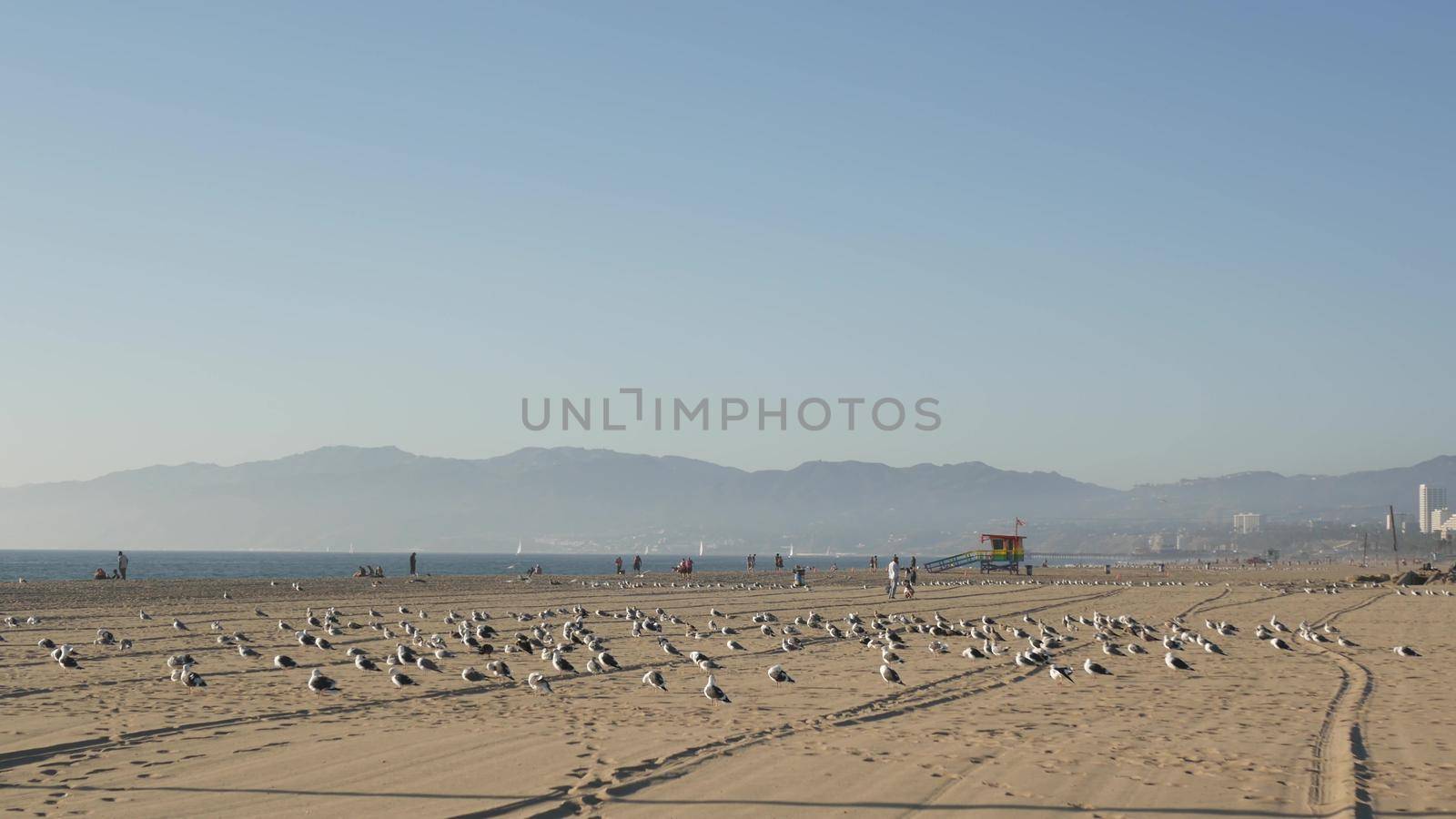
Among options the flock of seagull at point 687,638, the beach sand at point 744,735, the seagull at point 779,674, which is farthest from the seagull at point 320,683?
the seagull at point 779,674

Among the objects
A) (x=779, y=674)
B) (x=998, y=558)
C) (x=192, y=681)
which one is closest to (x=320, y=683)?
(x=192, y=681)

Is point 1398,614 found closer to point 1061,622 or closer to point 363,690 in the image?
point 1061,622

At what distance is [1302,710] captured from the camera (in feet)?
48.4

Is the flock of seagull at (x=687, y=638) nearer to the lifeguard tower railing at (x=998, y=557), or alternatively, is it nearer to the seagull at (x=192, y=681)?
the seagull at (x=192, y=681)

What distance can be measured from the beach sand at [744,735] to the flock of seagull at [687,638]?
0.32 m

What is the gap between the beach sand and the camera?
948 cm

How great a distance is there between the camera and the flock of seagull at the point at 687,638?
1828 cm

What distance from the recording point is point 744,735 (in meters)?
12.7

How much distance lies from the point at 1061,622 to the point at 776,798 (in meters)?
24.3

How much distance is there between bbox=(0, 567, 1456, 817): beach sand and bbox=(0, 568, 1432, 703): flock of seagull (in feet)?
1.05

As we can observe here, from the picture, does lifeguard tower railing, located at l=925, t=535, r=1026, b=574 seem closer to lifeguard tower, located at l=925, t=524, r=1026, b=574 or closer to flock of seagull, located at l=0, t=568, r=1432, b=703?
lifeguard tower, located at l=925, t=524, r=1026, b=574

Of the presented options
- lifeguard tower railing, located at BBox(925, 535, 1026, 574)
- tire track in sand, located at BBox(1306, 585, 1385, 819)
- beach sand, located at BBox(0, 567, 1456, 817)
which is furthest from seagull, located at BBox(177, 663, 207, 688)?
lifeguard tower railing, located at BBox(925, 535, 1026, 574)

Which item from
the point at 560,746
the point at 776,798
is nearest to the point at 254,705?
the point at 560,746

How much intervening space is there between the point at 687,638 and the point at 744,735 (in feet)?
47.0
